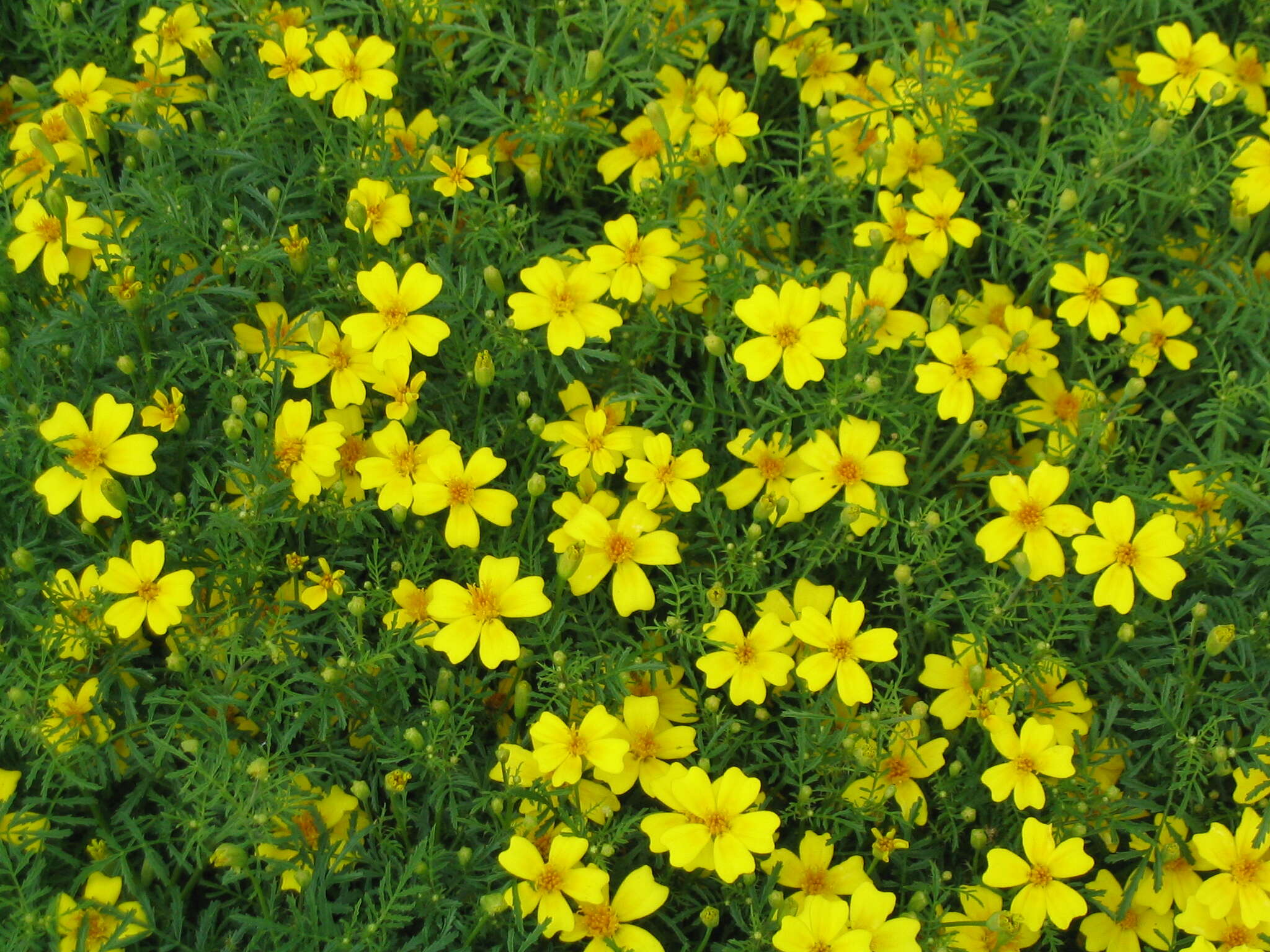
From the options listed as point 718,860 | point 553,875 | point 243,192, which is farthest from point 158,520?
point 718,860

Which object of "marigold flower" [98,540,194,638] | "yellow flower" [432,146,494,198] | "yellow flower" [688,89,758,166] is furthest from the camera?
"yellow flower" [688,89,758,166]

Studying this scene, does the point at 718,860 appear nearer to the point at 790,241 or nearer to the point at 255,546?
the point at 255,546

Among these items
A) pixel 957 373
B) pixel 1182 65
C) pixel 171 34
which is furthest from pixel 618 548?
pixel 1182 65

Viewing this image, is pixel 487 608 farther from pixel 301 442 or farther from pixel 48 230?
pixel 48 230

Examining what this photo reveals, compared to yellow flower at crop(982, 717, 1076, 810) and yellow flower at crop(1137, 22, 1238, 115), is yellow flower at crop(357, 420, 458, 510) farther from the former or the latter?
yellow flower at crop(1137, 22, 1238, 115)

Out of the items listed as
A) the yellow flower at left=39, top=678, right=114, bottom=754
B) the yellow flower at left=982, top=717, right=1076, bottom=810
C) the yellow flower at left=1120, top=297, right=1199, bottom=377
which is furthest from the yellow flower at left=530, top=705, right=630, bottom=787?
the yellow flower at left=1120, top=297, right=1199, bottom=377
